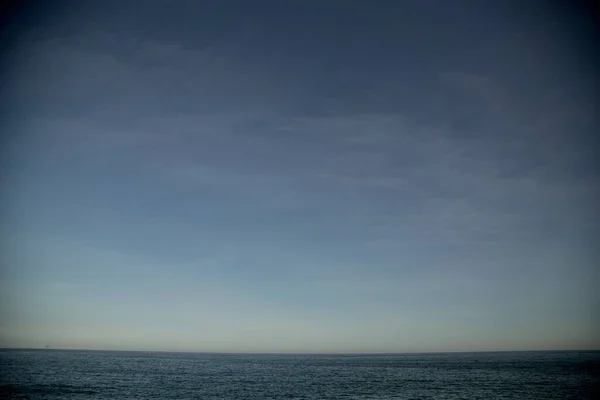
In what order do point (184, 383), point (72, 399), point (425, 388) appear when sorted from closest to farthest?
point (72, 399) < point (425, 388) < point (184, 383)

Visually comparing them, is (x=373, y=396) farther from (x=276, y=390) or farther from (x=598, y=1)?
(x=598, y=1)

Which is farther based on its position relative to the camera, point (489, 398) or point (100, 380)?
point (100, 380)

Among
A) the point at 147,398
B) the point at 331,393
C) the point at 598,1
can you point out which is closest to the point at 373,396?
the point at 331,393

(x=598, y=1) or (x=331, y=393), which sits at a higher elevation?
(x=598, y=1)

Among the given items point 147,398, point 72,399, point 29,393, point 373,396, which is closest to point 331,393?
point 373,396

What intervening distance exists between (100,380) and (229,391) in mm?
32928

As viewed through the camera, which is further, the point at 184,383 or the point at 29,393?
the point at 184,383

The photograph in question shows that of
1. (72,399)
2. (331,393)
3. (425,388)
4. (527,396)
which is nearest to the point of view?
(72,399)

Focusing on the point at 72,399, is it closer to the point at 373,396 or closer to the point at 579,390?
the point at 373,396

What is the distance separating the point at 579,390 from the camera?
219 feet

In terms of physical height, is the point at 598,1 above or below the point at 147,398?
above

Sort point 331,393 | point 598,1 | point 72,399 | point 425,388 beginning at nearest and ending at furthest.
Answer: point 598,1 < point 72,399 < point 331,393 < point 425,388

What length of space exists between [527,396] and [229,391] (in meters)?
48.0

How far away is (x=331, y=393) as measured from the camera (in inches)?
2618
